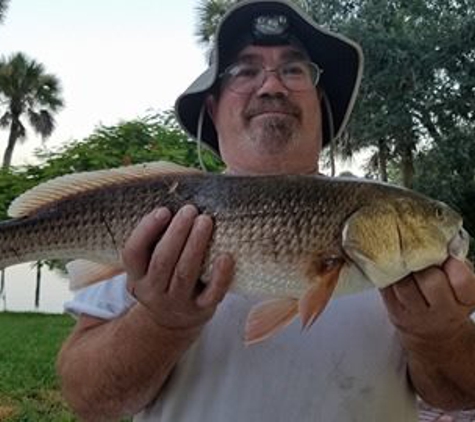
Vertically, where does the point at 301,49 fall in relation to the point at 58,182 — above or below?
above

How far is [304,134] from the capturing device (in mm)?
2729

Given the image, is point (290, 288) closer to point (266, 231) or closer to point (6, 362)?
point (266, 231)

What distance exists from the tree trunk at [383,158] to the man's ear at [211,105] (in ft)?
44.2

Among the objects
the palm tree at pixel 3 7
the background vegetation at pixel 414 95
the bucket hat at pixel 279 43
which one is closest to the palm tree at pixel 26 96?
the palm tree at pixel 3 7

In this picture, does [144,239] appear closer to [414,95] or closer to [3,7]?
[414,95]

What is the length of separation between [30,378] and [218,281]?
823cm

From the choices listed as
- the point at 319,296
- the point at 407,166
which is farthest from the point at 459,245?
the point at 407,166

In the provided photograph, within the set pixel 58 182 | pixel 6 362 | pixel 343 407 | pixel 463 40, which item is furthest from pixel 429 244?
pixel 463 40

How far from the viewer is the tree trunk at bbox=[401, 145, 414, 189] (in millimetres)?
16375

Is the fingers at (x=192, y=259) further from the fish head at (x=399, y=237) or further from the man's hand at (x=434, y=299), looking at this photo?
the man's hand at (x=434, y=299)

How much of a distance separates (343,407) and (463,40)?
556 inches

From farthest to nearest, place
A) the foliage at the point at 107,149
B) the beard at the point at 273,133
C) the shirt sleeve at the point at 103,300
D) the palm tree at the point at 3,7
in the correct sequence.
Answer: the palm tree at the point at 3,7
the foliage at the point at 107,149
the beard at the point at 273,133
the shirt sleeve at the point at 103,300

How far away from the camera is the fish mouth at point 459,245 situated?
6.86 feet

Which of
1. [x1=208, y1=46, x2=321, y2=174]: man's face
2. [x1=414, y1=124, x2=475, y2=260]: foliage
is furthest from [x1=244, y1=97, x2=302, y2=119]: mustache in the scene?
[x1=414, y1=124, x2=475, y2=260]: foliage
